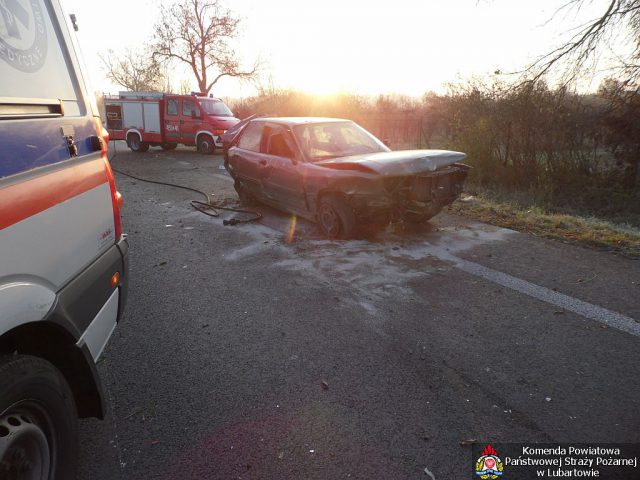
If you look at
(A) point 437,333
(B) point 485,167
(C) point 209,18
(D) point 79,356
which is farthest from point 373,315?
(C) point 209,18

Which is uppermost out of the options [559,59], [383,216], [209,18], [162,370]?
[209,18]

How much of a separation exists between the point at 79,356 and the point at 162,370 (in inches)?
→ 47.8

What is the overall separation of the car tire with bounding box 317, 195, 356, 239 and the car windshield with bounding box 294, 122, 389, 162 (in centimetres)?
72

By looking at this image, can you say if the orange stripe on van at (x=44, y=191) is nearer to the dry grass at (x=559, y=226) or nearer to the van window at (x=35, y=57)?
the van window at (x=35, y=57)

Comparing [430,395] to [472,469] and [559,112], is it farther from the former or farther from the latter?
[559,112]

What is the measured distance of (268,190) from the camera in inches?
280

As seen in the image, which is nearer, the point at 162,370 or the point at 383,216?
the point at 162,370

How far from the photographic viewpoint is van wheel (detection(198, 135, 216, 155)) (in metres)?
16.6

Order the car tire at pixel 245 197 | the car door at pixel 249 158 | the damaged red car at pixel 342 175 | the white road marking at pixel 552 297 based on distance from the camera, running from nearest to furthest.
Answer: the white road marking at pixel 552 297 → the damaged red car at pixel 342 175 → the car door at pixel 249 158 → the car tire at pixel 245 197

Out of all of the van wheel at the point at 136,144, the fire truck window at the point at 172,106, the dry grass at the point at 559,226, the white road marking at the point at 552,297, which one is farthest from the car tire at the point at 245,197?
the van wheel at the point at 136,144

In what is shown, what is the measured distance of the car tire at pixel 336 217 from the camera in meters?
5.71

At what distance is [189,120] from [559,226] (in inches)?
565

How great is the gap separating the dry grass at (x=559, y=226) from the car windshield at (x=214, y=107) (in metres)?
11.8

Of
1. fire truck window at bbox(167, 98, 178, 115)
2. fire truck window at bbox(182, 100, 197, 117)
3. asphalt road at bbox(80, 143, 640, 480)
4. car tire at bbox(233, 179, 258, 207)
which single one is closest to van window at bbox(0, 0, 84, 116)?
asphalt road at bbox(80, 143, 640, 480)
